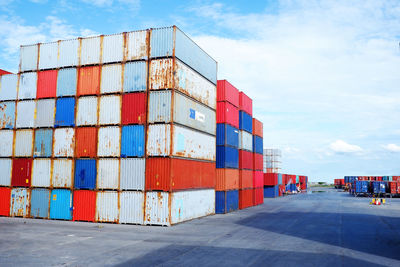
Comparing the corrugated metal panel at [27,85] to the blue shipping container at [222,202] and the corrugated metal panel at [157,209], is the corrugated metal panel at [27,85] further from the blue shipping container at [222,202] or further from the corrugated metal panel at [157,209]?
the blue shipping container at [222,202]

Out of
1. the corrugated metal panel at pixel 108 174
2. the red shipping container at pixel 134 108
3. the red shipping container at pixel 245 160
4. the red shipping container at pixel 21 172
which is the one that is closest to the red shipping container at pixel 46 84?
the red shipping container at pixel 21 172

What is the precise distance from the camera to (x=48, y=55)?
29438mm

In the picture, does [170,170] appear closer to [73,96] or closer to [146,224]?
[146,224]

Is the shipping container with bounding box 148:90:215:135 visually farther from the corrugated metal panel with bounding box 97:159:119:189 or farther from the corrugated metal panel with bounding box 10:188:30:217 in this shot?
the corrugated metal panel with bounding box 10:188:30:217

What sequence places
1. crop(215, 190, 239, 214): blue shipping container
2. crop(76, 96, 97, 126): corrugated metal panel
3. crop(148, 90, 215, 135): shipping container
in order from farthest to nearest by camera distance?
crop(215, 190, 239, 214): blue shipping container → crop(76, 96, 97, 126): corrugated metal panel → crop(148, 90, 215, 135): shipping container

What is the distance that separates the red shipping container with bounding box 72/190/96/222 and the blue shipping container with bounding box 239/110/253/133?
1937 centimetres

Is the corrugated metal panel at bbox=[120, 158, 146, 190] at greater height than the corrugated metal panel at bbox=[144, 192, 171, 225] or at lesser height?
greater

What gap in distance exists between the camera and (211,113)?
3183 cm

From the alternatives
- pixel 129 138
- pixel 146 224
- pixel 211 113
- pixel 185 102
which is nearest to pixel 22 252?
pixel 146 224

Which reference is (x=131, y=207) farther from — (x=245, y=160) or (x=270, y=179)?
(x=270, y=179)

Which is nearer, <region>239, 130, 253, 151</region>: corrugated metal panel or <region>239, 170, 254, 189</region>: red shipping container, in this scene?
<region>239, 170, 254, 189</region>: red shipping container

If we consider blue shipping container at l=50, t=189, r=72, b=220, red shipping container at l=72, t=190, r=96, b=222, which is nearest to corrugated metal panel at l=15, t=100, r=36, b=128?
blue shipping container at l=50, t=189, r=72, b=220

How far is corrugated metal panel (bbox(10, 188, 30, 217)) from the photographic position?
28344 millimetres

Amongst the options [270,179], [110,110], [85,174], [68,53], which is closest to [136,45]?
[110,110]
